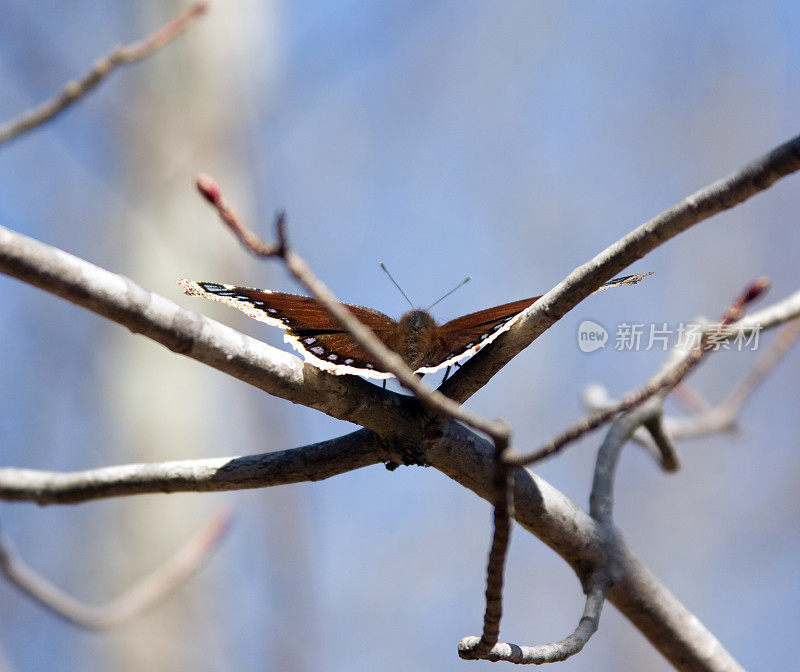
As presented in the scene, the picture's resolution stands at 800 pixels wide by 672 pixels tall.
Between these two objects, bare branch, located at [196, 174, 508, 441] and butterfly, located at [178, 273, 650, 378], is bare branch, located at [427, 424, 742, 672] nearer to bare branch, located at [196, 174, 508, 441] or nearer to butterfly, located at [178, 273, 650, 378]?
butterfly, located at [178, 273, 650, 378]

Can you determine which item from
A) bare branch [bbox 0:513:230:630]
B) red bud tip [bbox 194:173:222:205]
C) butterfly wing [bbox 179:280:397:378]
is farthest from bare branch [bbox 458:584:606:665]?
bare branch [bbox 0:513:230:630]

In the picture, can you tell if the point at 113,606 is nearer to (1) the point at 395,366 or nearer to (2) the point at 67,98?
(2) the point at 67,98

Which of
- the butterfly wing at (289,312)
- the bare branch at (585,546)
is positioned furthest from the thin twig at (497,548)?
the butterfly wing at (289,312)

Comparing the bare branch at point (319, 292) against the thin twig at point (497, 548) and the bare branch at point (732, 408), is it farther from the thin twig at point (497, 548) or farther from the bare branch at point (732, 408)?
the bare branch at point (732, 408)

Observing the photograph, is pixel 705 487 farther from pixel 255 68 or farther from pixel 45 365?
pixel 45 365

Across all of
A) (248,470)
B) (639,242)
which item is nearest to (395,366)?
(639,242)

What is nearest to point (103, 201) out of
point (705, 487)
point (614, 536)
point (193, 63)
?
point (193, 63)
